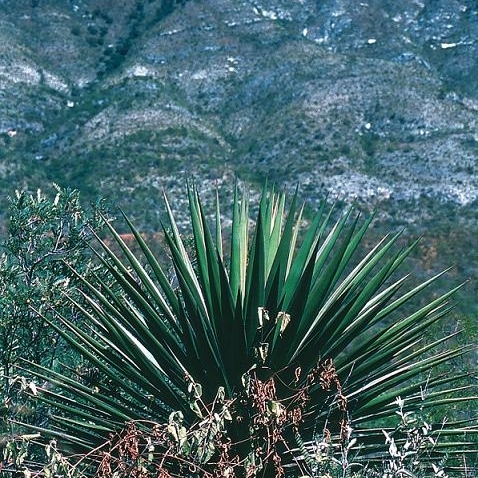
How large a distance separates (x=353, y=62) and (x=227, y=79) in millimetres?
7631

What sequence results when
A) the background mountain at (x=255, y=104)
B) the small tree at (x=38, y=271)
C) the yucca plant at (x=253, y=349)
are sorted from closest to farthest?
the yucca plant at (x=253, y=349)
the small tree at (x=38, y=271)
the background mountain at (x=255, y=104)

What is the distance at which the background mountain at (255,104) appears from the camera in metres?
37.0

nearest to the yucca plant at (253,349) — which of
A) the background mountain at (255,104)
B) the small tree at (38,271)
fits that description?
the small tree at (38,271)

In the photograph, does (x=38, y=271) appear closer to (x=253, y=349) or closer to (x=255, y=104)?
(x=253, y=349)

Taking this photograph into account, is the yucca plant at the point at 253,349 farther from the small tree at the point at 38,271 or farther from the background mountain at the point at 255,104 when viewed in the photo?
the background mountain at the point at 255,104

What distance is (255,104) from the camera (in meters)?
47.6

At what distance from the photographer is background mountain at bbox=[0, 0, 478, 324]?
37.0 meters

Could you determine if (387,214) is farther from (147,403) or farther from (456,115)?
(147,403)

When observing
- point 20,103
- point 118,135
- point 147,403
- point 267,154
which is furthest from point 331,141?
point 147,403

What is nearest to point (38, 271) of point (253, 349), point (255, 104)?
point (253, 349)

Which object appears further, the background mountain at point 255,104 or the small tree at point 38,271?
the background mountain at point 255,104

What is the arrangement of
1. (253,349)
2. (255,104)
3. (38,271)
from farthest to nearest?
(255,104), (38,271), (253,349)

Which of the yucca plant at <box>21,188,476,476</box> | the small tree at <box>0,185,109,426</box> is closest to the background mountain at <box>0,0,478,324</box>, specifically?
the small tree at <box>0,185,109,426</box>

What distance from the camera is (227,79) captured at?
171 feet
